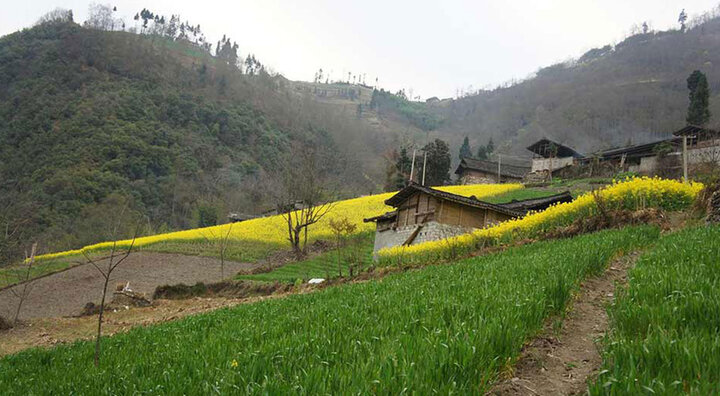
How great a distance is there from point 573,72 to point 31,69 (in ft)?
629

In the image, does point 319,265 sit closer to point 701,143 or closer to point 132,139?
point 701,143

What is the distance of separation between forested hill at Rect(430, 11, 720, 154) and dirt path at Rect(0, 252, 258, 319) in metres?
98.5

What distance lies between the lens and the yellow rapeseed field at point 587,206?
643 inches

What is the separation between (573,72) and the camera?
18900 centimetres

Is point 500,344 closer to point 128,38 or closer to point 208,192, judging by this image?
point 208,192

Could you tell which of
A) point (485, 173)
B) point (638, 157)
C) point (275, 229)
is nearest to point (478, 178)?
point (485, 173)

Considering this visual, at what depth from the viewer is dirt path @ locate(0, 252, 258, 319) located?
27487 mm

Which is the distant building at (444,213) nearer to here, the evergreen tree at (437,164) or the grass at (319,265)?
the grass at (319,265)

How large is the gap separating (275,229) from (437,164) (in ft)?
119

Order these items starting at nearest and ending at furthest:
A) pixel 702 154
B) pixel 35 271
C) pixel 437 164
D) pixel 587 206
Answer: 1. pixel 587 206
2. pixel 35 271
3. pixel 702 154
4. pixel 437 164

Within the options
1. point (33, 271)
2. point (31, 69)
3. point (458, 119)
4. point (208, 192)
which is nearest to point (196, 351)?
point (33, 271)

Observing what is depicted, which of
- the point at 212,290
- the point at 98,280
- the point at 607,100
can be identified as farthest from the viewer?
the point at 607,100

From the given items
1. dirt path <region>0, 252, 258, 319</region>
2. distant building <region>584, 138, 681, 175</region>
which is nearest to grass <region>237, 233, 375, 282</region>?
dirt path <region>0, 252, 258, 319</region>

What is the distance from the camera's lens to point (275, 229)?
5512 centimetres
